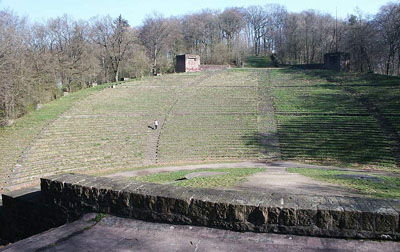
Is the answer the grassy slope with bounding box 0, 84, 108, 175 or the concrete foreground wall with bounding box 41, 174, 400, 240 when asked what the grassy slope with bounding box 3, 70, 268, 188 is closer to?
the grassy slope with bounding box 0, 84, 108, 175

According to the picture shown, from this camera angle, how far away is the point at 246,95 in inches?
1401

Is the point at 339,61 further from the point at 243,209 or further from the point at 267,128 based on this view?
the point at 243,209

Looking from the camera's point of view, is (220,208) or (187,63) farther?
(187,63)

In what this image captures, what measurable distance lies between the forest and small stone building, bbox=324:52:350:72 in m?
3.58

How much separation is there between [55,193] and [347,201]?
466 cm

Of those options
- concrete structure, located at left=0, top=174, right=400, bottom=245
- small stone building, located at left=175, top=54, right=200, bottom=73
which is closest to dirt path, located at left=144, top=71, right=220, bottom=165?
concrete structure, located at left=0, top=174, right=400, bottom=245

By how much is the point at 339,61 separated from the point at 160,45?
34.5 meters

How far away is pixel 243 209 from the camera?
3992mm

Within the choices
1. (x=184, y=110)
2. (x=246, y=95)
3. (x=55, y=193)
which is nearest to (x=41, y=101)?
(x=184, y=110)

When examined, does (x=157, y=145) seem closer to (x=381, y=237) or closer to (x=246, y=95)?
(x=246, y=95)

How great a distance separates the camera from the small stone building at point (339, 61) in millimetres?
46938

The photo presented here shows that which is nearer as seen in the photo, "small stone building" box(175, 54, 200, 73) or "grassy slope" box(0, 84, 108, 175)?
"grassy slope" box(0, 84, 108, 175)

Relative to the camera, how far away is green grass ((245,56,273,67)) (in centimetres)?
6431

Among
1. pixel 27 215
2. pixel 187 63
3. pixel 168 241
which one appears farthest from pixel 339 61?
pixel 168 241
